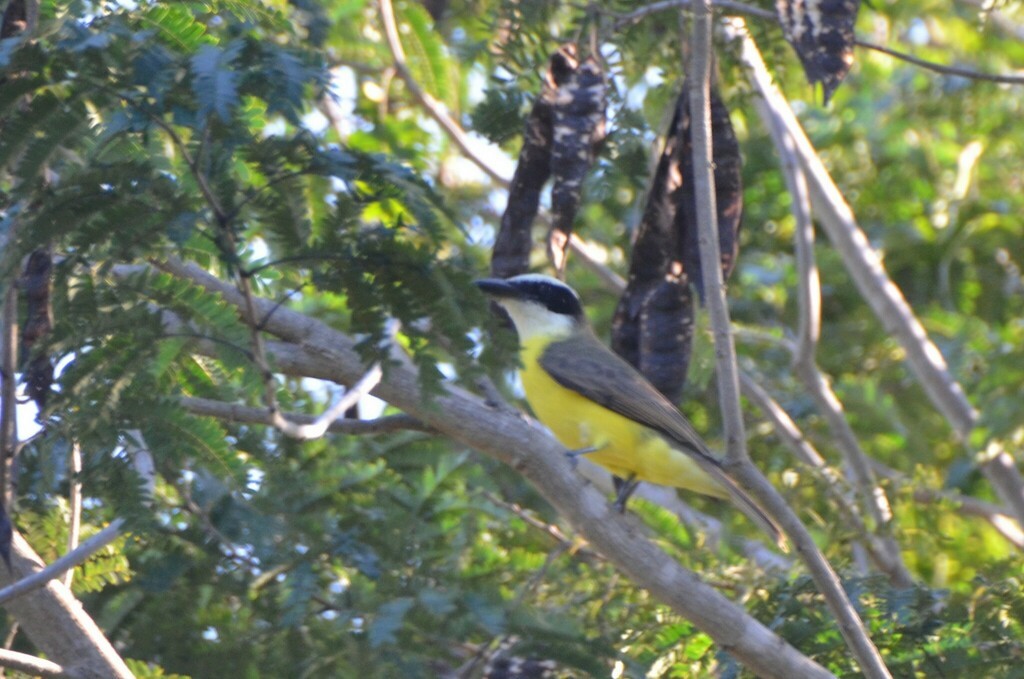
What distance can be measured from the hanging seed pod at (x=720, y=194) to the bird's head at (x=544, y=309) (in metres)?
1.29

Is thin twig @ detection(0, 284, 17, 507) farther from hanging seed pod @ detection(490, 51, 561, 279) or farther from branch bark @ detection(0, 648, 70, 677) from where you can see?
hanging seed pod @ detection(490, 51, 561, 279)

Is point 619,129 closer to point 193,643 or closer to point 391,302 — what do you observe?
point 391,302

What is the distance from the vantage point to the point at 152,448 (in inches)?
119

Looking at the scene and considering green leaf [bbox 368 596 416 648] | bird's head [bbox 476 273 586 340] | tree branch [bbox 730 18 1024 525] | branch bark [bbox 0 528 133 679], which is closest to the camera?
green leaf [bbox 368 596 416 648]

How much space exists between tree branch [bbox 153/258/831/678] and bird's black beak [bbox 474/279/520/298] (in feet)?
2.40

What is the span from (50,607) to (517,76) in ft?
7.04

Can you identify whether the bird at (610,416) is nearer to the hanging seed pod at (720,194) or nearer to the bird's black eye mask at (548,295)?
the bird's black eye mask at (548,295)

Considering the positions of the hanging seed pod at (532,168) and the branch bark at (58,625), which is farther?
the hanging seed pod at (532,168)

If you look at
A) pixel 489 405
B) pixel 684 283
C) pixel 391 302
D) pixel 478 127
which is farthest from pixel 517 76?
pixel 391 302

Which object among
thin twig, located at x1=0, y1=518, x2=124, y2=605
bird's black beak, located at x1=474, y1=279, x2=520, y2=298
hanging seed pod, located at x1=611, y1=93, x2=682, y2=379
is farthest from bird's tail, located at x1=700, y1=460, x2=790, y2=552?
thin twig, located at x1=0, y1=518, x2=124, y2=605

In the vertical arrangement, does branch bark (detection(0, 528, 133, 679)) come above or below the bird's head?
below

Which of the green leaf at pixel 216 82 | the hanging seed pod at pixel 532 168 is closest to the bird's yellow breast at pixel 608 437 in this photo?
the hanging seed pod at pixel 532 168

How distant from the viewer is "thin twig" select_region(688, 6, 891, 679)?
3076mm

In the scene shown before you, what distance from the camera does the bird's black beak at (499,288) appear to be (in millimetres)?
4260
